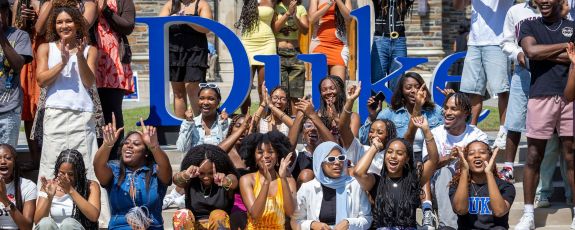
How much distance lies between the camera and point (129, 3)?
34.4 feet

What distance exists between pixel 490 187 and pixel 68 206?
293 centimetres

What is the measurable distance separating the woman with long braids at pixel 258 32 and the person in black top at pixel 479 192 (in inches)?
137

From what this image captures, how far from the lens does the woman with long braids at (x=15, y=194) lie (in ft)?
27.5

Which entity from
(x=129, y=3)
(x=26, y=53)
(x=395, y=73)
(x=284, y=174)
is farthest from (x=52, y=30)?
(x=395, y=73)

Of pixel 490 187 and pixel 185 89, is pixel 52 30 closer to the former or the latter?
pixel 185 89

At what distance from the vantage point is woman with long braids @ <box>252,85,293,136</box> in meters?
9.66

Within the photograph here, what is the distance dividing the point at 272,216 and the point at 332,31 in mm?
3608

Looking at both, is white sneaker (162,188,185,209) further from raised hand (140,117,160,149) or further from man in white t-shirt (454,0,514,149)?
man in white t-shirt (454,0,514,149)

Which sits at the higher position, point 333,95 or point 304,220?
point 333,95

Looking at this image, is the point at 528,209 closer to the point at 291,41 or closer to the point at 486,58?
the point at 486,58

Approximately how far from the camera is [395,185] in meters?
8.41

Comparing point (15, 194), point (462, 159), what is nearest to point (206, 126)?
point (15, 194)

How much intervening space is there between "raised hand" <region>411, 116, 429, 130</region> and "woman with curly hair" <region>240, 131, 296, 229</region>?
94cm

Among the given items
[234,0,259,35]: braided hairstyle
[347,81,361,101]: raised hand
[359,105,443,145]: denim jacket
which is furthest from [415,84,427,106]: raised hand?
[234,0,259,35]: braided hairstyle
